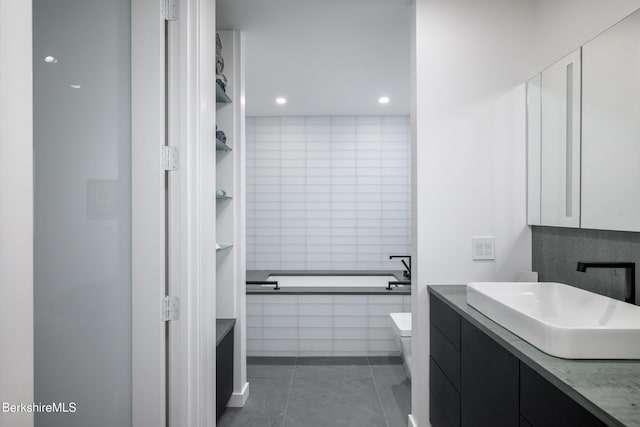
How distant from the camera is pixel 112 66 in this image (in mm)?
1347

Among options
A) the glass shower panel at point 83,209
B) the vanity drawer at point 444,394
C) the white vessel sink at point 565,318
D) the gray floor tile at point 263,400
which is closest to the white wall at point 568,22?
the white vessel sink at point 565,318

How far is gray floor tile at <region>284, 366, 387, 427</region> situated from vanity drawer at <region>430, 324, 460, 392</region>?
72cm

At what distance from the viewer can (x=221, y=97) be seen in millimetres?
2393

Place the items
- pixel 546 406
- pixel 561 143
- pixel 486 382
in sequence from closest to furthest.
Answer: pixel 546 406, pixel 486 382, pixel 561 143

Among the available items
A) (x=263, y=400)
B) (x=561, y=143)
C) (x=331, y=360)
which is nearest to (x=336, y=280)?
(x=331, y=360)

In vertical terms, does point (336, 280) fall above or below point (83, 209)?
below

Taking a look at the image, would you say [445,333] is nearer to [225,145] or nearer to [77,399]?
[77,399]

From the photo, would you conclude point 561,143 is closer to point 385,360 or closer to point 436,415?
point 436,415

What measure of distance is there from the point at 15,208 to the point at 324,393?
2.50 metres

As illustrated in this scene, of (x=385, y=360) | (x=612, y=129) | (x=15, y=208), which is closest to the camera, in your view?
(x=15, y=208)

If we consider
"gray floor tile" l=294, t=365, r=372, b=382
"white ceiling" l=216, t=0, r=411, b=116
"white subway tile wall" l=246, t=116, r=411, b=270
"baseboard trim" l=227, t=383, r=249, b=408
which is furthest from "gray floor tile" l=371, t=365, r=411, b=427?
"white ceiling" l=216, t=0, r=411, b=116

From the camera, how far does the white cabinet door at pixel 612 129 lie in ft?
4.43

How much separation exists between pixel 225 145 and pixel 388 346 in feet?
7.42

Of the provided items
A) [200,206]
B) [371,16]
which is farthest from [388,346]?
[371,16]
